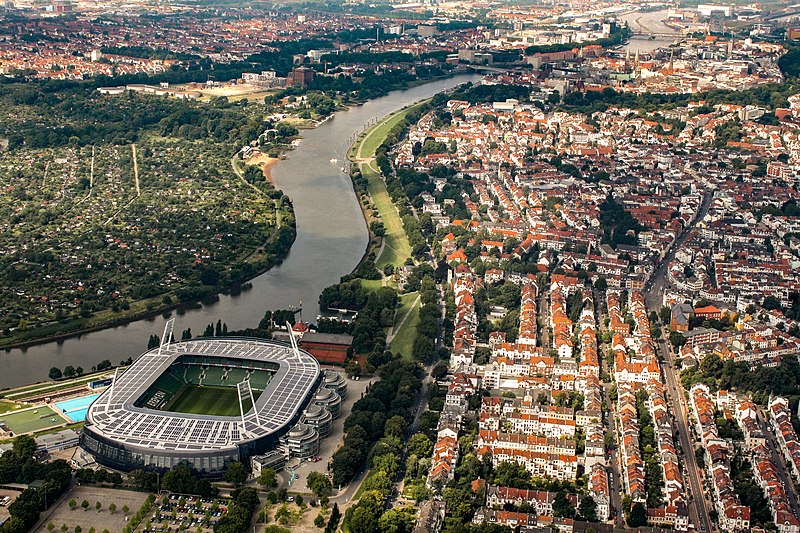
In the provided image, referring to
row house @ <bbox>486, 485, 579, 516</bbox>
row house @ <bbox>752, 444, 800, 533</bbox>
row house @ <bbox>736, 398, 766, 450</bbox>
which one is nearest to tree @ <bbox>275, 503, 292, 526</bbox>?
row house @ <bbox>486, 485, 579, 516</bbox>

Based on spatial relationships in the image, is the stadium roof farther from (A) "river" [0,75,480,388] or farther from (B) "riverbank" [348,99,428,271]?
(B) "riverbank" [348,99,428,271]

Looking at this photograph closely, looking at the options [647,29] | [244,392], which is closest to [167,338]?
[244,392]

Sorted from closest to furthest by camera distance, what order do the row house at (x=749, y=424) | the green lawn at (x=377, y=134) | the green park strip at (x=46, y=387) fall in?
the row house at (x=749, y=424) < the green park strip at (x=46, y=387) < the green lawn at (x=377, y=134)

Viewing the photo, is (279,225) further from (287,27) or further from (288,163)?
(287,27)

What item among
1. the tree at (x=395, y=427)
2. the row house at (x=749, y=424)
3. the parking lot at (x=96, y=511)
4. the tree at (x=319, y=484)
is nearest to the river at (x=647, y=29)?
the row house at (x=749, y=424)

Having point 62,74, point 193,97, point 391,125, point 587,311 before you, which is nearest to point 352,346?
point 587,311

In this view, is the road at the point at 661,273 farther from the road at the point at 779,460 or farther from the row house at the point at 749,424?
the road at the point at 779,460
